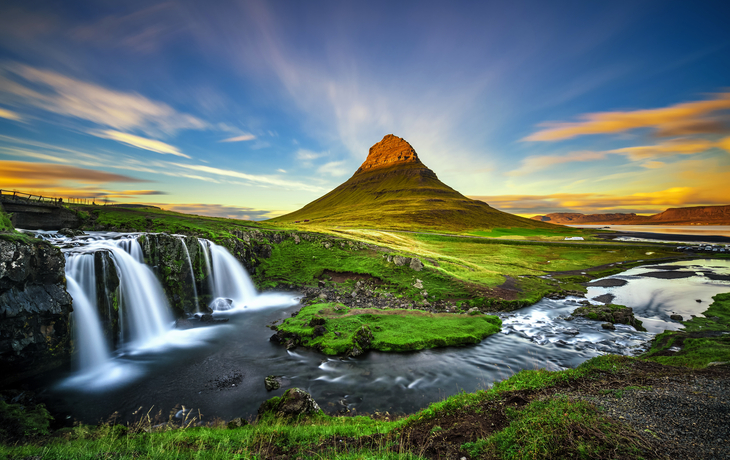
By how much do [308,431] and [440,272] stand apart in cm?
3099

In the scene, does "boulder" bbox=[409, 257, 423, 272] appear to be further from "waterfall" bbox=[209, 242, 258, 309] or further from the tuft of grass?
the tuft of grass

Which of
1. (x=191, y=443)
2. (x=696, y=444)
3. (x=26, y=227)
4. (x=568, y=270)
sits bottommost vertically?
(x=568, y=270)

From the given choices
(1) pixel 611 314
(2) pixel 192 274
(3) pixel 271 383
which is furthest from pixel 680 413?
(2) pixel 192 274

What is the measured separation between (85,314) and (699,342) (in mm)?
43730

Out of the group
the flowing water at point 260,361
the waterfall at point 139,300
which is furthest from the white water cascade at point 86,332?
the waterfall at point 139,300

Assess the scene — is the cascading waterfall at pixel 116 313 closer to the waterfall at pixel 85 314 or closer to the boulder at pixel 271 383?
the waterfall at pixel 85 314

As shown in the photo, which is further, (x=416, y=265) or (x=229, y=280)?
(x=416, y=265)

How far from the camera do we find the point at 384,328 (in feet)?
75.8

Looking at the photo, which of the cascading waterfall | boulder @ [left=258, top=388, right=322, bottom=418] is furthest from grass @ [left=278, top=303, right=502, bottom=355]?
the cascading waterfall

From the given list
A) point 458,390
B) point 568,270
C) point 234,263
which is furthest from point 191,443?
point 568,270

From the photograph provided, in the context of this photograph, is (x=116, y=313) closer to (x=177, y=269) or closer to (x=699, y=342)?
(x=177, y=269)

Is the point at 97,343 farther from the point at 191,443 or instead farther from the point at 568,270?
the point at 568,270

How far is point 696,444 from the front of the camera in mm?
6816

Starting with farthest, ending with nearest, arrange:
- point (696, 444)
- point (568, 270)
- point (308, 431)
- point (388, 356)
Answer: point (568, 270)
point (388, 356)
point (308, 431)
point (696, 444)
